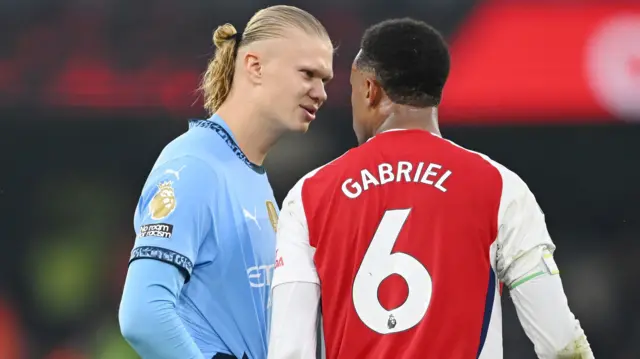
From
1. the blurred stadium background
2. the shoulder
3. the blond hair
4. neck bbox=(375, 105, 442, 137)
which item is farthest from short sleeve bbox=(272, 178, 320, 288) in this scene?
the blurred stadium background

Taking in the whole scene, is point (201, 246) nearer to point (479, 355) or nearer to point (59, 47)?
point (479, 355)

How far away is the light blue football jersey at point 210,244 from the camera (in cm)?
212

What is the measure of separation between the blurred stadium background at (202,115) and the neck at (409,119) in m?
3.56

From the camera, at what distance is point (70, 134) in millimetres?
5699

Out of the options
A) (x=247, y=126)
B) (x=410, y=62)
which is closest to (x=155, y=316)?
(x=247, y=126)

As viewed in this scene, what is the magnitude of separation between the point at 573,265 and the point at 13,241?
3071 millimetres

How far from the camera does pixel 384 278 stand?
1.87 metres

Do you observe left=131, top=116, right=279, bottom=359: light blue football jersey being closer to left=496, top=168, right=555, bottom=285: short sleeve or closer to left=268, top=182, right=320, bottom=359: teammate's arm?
left=268, top=182, right=320, bottom=359: teammate's arm

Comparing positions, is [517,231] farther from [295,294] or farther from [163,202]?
[163,202]

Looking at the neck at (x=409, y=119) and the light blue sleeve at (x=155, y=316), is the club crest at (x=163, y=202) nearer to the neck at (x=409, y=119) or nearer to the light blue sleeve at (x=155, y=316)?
the light blue sleeve at (x=155, y=316)

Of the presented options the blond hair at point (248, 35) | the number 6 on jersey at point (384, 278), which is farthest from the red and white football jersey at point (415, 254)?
the blond hair at point (248, 35)

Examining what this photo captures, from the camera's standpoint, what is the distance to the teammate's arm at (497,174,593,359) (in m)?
1.83

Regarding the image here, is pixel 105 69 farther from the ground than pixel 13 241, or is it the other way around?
pixel 105 69

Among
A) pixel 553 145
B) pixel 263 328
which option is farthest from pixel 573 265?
pixel 263 328
